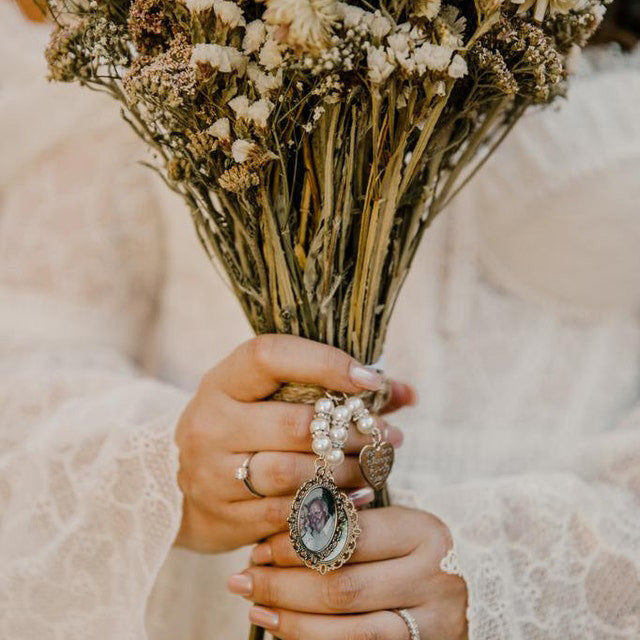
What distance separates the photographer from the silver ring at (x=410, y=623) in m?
0.80

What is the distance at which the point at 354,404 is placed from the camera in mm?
763

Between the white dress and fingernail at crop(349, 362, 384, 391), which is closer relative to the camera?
fingernail at crop(349, 362, 384, 391)

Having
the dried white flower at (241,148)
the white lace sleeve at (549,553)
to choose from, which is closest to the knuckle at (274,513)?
the white lace sleeve at (549,553)

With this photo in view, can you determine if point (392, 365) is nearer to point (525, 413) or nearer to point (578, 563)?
point (525, 413)

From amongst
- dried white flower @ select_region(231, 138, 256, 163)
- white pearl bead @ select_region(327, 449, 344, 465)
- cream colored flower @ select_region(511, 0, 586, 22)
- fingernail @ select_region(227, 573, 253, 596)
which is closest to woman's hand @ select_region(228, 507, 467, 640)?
fingernail @ select_region(227, 573, 253, 596)

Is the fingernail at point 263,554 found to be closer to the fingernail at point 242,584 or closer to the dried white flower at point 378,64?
the fingernail at point 242,584

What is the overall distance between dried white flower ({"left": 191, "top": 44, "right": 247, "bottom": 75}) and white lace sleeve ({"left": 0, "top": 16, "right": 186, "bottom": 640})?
502mm

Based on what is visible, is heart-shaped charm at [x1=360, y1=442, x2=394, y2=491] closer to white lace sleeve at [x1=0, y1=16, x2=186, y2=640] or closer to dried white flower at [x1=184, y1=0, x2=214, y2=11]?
white lace sleeve at [x1=0, y1=16, x2=186, y2=640]

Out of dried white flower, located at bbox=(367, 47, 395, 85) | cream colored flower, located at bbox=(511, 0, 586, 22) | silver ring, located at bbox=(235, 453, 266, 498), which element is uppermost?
cream colored flower, located at bbox=(511, 0, 586, 22)

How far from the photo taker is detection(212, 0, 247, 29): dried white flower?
57 cm

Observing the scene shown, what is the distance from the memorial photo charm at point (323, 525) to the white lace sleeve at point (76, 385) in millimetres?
227

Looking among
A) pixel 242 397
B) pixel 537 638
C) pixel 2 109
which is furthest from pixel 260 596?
pixel 2 109

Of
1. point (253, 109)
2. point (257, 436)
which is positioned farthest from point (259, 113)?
point (257, 436)

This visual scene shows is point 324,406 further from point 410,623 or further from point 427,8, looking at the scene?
point 427,8
